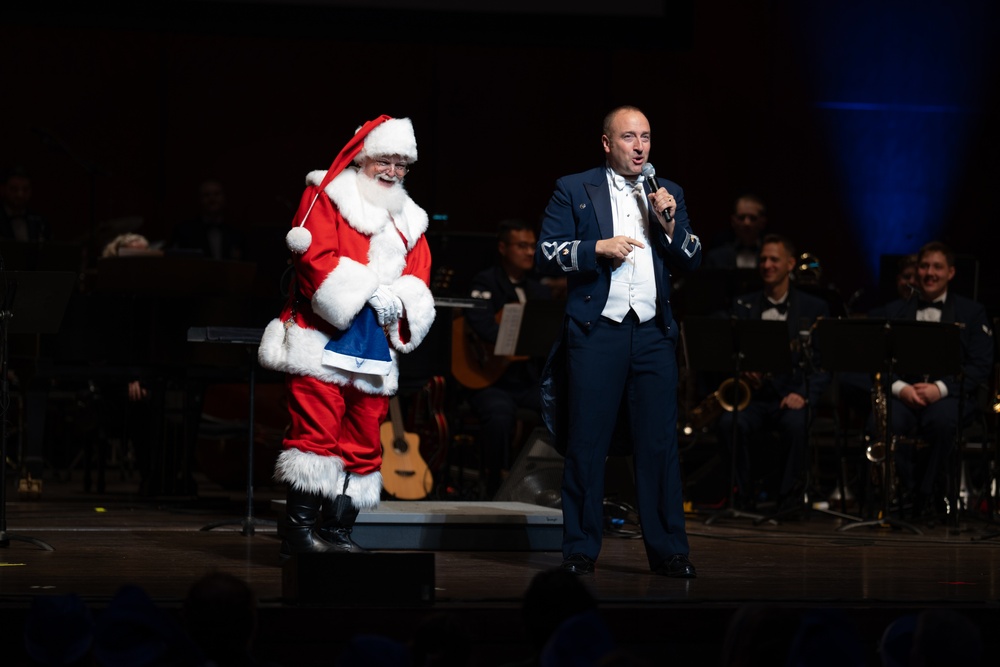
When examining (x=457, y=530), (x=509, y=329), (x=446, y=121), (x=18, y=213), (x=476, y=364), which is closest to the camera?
(x=457, y=530)

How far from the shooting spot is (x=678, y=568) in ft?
15.7

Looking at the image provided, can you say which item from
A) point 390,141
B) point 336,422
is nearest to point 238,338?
point 336,422

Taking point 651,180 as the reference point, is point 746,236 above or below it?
above

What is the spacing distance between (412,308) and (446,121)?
7.12 meters

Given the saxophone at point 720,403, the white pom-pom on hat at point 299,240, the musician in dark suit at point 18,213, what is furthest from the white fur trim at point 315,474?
the musician in dark suit at point 18,213

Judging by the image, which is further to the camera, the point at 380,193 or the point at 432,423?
the point at 432,423

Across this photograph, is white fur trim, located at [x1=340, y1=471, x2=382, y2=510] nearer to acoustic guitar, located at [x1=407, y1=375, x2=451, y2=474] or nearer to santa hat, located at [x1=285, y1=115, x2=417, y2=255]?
santa hat, located at [x1=285, y1=115, x2=417, y2=255]

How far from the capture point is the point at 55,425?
10.7 meters

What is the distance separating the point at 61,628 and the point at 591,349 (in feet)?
7.33

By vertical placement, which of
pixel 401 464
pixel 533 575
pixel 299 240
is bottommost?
pixel 533 575

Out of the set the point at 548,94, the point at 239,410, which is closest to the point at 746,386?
the point at 239,410

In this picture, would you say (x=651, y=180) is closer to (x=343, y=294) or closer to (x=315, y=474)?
(x=343, y=294)

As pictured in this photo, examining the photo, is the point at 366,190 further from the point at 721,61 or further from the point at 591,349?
the point at 721,61

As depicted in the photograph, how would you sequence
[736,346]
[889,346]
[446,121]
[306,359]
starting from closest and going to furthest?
1. [306,359]
2. [889,346]
3. [736,346]
4. [446,121]
